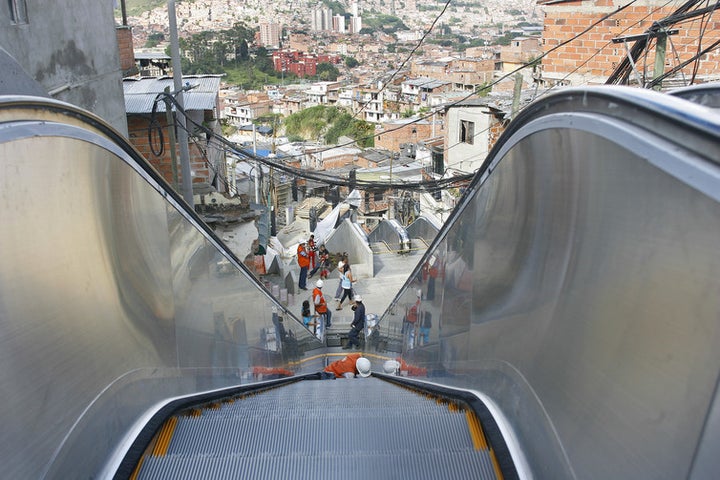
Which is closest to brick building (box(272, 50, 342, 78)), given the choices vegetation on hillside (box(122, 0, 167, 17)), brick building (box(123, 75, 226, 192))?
vegetation on hillside (box(122, 0, 167, 17))

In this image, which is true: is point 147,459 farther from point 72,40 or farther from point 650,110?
point 72,40

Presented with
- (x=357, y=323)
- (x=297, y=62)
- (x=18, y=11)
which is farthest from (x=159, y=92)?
(x=297, y=62)

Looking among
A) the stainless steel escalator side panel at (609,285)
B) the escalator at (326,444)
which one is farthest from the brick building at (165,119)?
the stainless steel escalator side panel at (609,285)

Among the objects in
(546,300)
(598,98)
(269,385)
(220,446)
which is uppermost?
(598,98)

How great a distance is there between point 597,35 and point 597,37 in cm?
3

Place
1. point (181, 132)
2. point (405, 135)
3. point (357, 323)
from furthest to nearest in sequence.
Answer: point (405, 135), point (357, 323), point (181, 132)

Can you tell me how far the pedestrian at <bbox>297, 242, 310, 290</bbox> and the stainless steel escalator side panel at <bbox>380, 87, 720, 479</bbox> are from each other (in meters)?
11.3

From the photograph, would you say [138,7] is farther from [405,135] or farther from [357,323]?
[357,323]

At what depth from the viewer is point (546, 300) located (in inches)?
A: 95.6

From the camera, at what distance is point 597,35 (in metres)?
11.8

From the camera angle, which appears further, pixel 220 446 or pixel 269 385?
pixel 269 385

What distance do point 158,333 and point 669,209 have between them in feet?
8.33

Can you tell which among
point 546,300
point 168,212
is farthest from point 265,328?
point 546,300

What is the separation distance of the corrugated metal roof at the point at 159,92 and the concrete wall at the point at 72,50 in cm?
243
